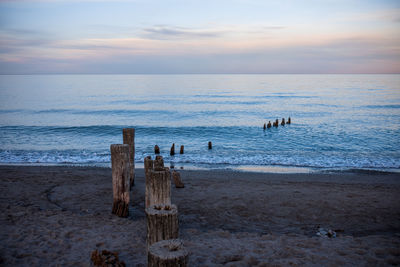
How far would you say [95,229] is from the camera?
641 centimetres

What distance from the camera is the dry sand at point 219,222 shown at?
204 inches

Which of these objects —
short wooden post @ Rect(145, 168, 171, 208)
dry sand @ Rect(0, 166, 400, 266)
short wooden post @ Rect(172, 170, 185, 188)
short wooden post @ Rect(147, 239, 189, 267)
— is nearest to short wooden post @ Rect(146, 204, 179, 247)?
short wooden post @ Rect(147, 239, 189, 267)

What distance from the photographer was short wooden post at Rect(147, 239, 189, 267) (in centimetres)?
258

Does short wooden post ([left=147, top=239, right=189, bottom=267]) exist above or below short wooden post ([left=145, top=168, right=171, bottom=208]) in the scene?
above

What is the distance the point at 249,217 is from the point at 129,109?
1457 inches

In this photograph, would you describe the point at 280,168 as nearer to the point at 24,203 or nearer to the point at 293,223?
the point at 293,223

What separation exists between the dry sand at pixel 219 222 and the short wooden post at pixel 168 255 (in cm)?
229

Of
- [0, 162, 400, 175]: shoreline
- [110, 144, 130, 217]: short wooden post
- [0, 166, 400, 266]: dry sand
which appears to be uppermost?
[110, 144, 130, 217]: short wooden post

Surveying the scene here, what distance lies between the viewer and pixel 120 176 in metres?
7.04

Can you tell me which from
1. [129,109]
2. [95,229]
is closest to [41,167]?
[95,229]

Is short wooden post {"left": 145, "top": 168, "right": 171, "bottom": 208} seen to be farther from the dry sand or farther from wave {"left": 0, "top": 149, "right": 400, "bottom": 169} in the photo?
wave {"left": 0, "top": 149, "right": 400, "bottom": 169}

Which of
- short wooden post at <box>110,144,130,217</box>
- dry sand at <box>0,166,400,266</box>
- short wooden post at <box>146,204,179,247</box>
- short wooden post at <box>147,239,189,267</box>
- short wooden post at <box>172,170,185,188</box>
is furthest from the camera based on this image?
short wooden post at <box>172,170,185,188</box>

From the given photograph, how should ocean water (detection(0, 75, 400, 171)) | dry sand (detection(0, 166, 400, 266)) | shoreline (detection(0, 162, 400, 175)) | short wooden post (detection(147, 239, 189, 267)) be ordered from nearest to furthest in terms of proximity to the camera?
short wooden post (detection(147, 239, 189, 267)) → dry sand (detection(0, 166, 400, 266)) → shoreline (detection(0, 162, 400, 175)) → ocean water (detection(0, 75, 400, 171))

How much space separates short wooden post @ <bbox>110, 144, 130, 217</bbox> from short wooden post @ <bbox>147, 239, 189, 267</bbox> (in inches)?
174
